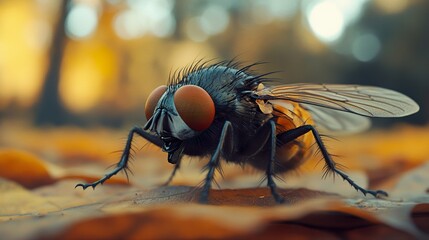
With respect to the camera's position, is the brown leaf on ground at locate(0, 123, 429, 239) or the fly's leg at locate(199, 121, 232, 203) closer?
the brown leaf on ground at locate(0, 123, 429, 239)

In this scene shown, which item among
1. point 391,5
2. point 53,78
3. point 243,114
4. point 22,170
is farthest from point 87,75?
point 243,114

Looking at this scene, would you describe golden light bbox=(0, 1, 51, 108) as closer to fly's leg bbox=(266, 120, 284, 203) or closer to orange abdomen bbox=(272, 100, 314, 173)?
orange abdomen bbox=(272, 100, 314, 173)

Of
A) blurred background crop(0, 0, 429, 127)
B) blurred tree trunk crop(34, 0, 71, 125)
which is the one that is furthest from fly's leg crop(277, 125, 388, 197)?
blurred tree trunk crop(34, 0, 71, 125)

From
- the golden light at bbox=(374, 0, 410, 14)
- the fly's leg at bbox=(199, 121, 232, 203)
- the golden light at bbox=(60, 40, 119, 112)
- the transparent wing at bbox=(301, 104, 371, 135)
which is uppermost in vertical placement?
the golden light at bbox=(374, 0, 410, 14)

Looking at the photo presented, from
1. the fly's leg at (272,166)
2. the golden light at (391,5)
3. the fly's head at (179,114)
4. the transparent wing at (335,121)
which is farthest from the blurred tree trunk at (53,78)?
the fly's leg at (272,166)

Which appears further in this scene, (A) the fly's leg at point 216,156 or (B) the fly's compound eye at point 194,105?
(B) the fly's compound eye at point 194,105

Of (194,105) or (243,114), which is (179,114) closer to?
(194,105)

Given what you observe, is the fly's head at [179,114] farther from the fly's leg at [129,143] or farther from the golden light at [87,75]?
the golden light at [87,75]
